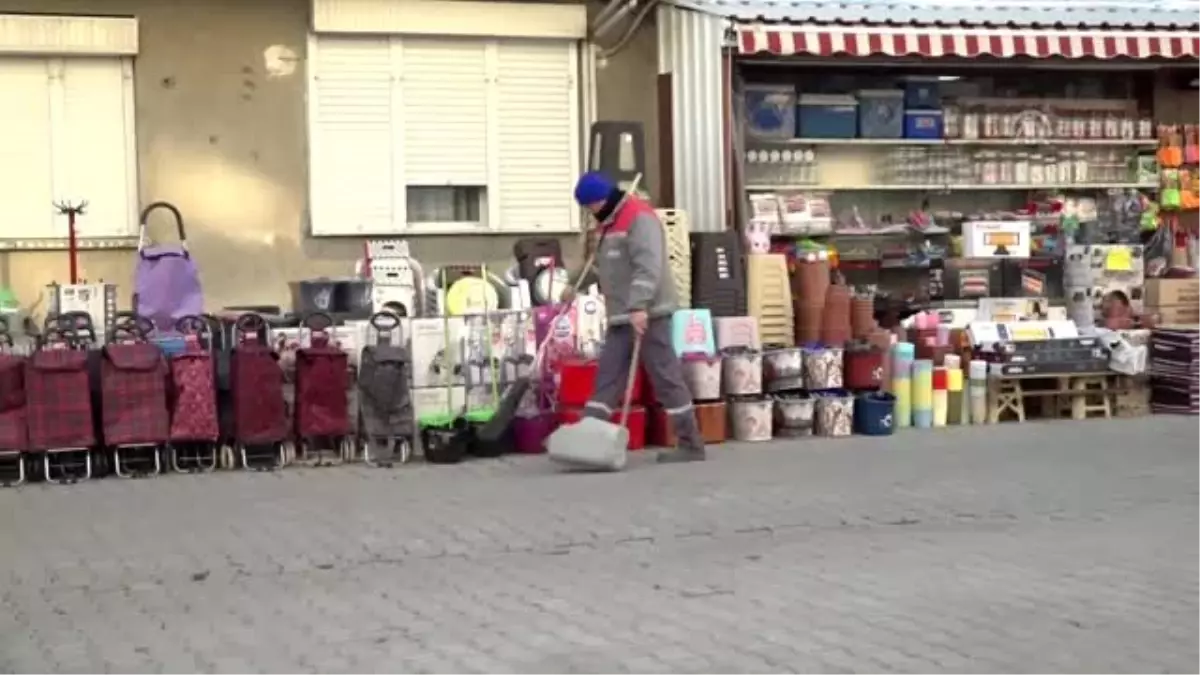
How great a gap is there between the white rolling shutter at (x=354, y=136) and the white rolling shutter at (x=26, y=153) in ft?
6.60

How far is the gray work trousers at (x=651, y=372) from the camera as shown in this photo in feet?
36.0

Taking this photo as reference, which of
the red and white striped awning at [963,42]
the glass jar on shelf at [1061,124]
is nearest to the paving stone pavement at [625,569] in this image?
the red and white striped awning at [963,42]

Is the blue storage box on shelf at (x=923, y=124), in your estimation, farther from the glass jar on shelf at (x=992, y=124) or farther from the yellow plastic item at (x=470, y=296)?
the yellow plastic item at (x=470, y=296)

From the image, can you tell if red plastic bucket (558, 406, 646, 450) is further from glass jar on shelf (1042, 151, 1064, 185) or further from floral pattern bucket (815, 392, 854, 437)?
glass jar on shelf (1042, 151, 1064, 185)

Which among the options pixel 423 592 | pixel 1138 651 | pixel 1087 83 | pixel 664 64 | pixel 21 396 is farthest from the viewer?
pixel 1087 83

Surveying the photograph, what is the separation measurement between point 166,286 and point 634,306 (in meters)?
3.58

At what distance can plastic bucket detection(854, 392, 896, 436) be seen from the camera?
12.6 metres

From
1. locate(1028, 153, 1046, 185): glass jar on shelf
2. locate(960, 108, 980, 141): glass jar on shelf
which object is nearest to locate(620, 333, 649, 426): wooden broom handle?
locate(960, 108, 980, 141): glass jar on shelf

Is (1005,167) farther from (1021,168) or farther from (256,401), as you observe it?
(256,401)

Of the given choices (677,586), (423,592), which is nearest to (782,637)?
(677,586)

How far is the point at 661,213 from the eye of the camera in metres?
12.6

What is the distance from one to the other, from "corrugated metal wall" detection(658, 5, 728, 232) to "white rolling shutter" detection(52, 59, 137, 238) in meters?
4.31

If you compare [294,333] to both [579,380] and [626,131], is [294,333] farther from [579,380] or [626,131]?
[626,131]

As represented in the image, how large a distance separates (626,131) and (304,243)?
2.73 metres
